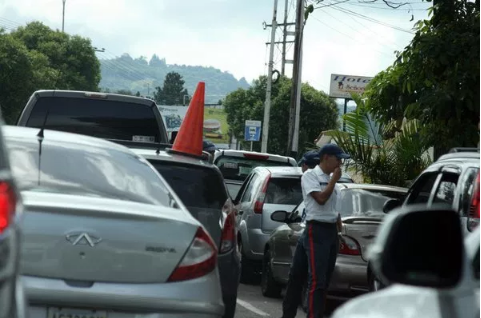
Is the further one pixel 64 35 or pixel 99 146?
pixel 64 35

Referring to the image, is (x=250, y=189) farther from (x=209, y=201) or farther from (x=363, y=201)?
(x=209, y=201)

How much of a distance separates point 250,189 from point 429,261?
46.5 feet

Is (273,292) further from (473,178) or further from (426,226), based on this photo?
(426,226)

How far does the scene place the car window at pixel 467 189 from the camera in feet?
26.9

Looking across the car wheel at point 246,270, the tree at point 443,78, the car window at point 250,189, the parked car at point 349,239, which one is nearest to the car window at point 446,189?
the parked car at point 349,239

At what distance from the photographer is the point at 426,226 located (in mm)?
3150

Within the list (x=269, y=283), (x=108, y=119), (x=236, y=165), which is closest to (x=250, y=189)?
(x=108, y=119)

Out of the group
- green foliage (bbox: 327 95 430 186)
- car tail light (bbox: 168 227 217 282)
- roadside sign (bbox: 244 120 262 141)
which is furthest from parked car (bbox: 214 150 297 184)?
roadside sign (bbox: 244 120 262 141)

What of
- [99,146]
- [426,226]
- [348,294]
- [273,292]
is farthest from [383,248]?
[273,292]

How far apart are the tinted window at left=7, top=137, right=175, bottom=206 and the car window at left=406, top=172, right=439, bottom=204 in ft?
7.99

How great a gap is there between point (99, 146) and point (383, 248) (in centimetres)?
484

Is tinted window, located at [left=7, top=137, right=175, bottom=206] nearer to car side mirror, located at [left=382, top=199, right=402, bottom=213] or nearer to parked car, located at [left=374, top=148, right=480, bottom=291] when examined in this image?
parked car, located at [left=374, top=148, right=480, bottom=291]

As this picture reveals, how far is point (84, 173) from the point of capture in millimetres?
7312

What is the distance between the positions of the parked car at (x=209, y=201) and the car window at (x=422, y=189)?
1.45m
